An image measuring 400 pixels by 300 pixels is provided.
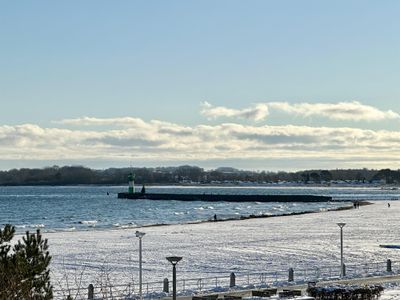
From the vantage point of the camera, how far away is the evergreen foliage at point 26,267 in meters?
17.4

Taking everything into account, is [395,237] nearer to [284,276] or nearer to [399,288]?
[284,276]

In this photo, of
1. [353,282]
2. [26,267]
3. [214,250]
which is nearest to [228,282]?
[353,282]

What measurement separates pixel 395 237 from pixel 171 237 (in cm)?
2062

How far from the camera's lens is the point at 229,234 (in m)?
81.8

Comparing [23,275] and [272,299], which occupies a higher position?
[23,275]

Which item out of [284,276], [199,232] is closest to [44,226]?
[199,232]

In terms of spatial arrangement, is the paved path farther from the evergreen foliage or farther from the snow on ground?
the evergreen foliage

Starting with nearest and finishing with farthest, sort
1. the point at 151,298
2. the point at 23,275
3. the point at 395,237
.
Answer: the point at 23,275 → the point at 151,298 → the point at 395,237

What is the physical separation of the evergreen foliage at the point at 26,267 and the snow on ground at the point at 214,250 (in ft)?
72.8

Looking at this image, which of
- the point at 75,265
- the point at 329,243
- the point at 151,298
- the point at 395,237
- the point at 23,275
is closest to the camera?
the point at 23,275

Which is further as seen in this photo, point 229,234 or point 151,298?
point 229,234

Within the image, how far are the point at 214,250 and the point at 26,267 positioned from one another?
43.5 metres

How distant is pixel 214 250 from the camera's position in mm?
61969

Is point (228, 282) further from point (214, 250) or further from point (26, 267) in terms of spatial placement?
point (26, 267)
